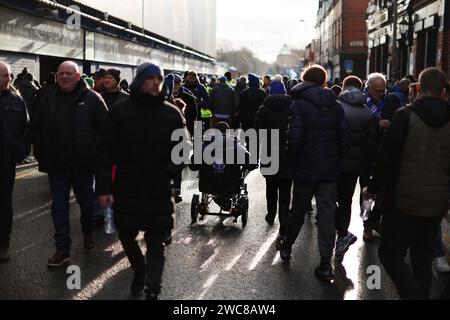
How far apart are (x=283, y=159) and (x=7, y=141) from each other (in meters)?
3.11

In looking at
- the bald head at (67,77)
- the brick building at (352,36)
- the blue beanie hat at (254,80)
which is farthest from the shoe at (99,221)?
the brick building at (352,36)

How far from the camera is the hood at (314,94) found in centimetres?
650

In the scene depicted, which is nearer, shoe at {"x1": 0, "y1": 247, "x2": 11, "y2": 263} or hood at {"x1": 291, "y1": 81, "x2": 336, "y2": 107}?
hood at {"x1": 291, "y1": 81, "x2": 336, "y2": 107}

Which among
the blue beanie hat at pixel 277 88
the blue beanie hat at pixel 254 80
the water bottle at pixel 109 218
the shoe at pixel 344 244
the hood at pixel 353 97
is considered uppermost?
the blue beanie hat at pixel 254 80

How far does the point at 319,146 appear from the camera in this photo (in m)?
6.51

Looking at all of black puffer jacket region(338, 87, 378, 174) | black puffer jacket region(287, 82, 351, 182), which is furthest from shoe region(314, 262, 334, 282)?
black puffer jacket region(338, 87, 378, 174)

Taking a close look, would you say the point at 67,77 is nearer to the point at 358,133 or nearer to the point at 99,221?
the point at 99,221

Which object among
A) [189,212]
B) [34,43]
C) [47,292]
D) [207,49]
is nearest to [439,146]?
[47,292]

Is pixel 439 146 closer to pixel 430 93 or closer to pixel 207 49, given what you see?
pixel 430 93

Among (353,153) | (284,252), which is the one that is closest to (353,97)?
(353,153)

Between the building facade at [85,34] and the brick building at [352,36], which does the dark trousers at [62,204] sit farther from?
the brick building at [352,36]

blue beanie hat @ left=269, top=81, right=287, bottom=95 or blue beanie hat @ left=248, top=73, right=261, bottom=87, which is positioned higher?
blue beanie hat @ left=248, top=73, right=261, bottom=87

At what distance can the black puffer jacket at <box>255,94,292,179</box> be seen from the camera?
8.20 m

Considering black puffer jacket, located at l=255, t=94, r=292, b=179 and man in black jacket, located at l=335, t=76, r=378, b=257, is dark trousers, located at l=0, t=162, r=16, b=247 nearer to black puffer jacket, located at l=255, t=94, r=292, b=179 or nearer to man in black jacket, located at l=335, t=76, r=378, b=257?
black puffer jacket, located at l=255, t=94, r=292, b=179
